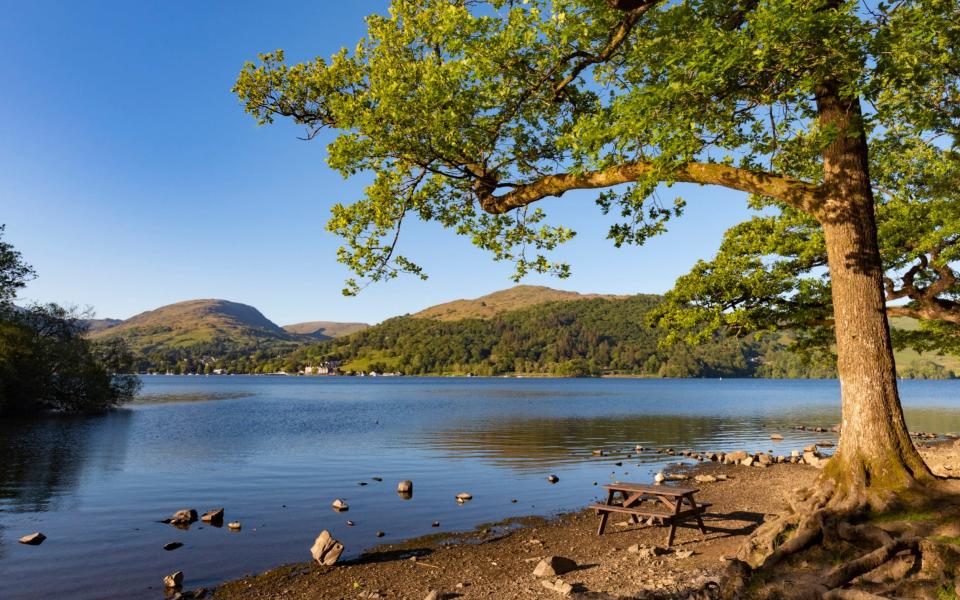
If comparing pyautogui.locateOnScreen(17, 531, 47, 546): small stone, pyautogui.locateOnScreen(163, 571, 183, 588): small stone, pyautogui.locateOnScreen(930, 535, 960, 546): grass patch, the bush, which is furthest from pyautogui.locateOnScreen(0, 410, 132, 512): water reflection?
pyautogui.locateOnScreen(930, 535, 960, 546): grass patch

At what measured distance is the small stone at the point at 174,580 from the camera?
13.4 metres

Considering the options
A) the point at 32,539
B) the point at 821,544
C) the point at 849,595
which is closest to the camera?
the point at 849,595

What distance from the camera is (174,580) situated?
13430 mm

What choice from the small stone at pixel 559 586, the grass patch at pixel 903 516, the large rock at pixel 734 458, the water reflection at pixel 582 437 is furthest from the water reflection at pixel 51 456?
the large rock at pixel 734 458

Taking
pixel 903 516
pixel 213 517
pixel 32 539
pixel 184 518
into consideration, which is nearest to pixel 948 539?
pixel 903 516

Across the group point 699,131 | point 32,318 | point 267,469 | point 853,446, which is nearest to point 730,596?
point 853,446

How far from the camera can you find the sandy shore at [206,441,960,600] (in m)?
11.1

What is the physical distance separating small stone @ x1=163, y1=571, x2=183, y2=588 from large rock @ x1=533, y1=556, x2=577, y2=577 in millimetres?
8410

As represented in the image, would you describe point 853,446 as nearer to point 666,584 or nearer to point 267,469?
point 666,584

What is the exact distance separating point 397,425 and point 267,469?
27271 millimetres

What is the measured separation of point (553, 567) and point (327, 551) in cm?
601

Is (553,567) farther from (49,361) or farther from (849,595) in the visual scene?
(49,361)

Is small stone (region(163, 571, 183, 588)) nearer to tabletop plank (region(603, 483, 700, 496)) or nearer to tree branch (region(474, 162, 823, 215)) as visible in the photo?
tabletop plank (region(603, 483, 700, 496))

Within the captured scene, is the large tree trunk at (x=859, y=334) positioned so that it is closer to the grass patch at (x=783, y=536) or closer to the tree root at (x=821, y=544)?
the tree root at (x=821, y=544)
